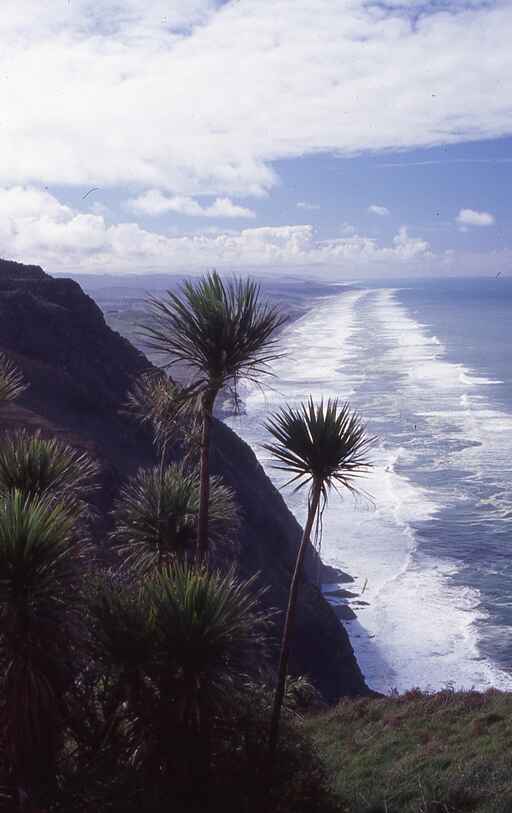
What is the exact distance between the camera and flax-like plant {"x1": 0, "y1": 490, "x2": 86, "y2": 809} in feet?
19.0

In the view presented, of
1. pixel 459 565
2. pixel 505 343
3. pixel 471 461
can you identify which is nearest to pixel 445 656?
pixel 459 565

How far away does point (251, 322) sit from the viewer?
749 centimetres

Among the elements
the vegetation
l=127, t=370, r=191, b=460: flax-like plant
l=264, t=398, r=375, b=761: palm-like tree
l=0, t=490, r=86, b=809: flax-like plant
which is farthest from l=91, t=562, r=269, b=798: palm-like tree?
l=127, t=370, r=191, b=460: flax-like plant

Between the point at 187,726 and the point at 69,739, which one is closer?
the point at 187,726

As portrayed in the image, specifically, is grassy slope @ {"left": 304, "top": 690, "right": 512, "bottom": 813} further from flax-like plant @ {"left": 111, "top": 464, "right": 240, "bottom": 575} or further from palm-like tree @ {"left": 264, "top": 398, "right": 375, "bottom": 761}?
flax-like plant @ {"left": 111, "top": 464, "right": 240, "bottom": 575}

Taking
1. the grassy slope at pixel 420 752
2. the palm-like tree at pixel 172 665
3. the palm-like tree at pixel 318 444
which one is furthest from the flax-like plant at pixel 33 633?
the grassy slope at pixel 420 752

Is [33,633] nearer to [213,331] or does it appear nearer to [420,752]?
[213,331]

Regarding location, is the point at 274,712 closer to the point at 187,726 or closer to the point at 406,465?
the point at 187,726

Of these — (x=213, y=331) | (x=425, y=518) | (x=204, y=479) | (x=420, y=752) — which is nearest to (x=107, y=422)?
(x=425, y=518)

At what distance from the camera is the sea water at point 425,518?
2255 cm

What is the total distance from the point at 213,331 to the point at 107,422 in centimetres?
2191

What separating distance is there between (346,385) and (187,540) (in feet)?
190

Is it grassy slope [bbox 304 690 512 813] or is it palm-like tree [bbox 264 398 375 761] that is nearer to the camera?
palm-like tree [bbox 264 398 375 761]

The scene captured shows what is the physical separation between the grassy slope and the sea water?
430cm
